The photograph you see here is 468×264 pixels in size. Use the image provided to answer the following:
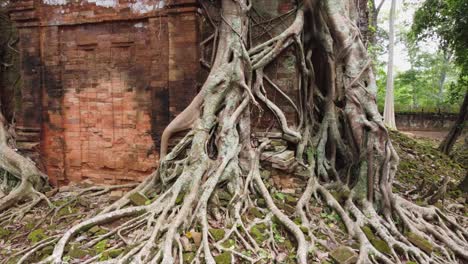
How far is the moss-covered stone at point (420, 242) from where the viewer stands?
378cm

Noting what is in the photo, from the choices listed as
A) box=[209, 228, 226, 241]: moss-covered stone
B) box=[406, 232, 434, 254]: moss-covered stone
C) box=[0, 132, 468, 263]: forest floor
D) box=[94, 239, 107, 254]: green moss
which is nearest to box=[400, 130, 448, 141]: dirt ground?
box=[0, 132, 468, 263]: forest floor

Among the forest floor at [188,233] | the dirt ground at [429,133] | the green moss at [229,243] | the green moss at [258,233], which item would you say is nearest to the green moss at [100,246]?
the forest floor at [188,233]

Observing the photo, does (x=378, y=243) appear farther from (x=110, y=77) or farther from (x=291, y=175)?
(x=110, y=77)

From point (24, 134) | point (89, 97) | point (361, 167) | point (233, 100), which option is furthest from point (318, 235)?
point (24, 134)

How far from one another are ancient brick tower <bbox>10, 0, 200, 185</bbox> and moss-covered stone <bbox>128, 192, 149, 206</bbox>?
1.07 meters

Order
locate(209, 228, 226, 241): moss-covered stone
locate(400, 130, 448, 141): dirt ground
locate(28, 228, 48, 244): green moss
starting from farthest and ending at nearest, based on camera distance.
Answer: locate(400, 130, 448, 141): dirt ground → locate(28, 228, 48, 244): green moss → locate(209, 228, 226, 241): moss-covered stone

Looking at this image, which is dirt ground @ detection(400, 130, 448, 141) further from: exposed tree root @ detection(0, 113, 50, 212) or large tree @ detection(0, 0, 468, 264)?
exposed tree root @ detection(0, 113, 50, 212)

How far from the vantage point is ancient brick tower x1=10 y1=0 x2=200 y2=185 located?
5.07 metres

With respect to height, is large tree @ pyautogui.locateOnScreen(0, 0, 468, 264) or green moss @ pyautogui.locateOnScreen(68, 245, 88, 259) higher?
large tree @ pyautogui.locateOnScreen(0, 0, 468, 264)

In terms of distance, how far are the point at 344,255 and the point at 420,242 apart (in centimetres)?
99

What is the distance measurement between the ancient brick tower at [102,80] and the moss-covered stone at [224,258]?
2.30 metres

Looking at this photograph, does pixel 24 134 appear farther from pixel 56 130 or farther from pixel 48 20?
pixel 48 20

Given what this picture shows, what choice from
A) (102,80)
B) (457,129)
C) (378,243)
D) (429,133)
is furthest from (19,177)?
(429,133)

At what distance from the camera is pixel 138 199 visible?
4.16 meters
